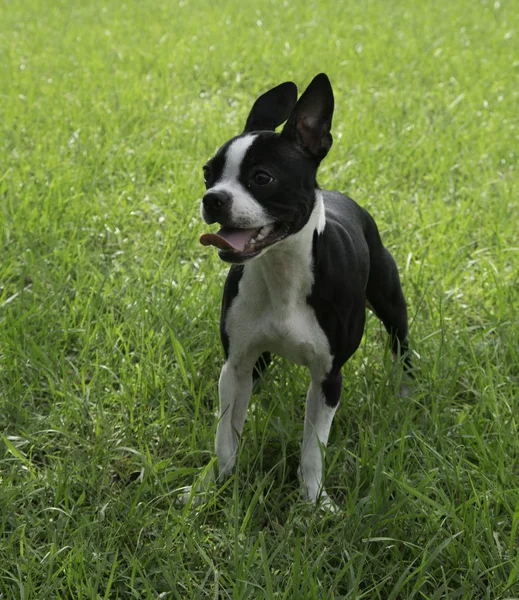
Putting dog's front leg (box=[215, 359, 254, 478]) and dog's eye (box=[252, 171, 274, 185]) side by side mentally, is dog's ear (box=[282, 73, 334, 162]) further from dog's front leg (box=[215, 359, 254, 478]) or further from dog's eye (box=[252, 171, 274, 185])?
dog's front leg (box=[215, 359, 254, 478])

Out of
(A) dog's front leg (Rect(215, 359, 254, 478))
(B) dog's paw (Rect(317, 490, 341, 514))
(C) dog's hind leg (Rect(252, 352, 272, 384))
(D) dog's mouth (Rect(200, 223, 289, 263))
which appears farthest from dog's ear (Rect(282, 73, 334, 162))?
(B) dog's paw (Rect(317, 490, 341, 514))

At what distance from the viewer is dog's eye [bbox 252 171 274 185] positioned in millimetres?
→ 2572

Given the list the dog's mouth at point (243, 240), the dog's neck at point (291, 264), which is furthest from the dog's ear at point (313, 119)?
the dog's mouth at point (243, 240)

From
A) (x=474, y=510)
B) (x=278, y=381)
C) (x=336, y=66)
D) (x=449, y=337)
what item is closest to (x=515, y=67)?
(x=336, y=66)

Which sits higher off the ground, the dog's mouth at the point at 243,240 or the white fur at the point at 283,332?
the dog's mouth at the point at 243,240

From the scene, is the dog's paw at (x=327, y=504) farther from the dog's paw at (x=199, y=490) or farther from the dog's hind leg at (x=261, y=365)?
the dog's hind leg at (x=261, y=365)

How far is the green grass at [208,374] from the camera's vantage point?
265 cm

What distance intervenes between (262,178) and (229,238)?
0.21 metres

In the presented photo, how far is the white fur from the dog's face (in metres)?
0.11

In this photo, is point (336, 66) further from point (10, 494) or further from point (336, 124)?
point (10, 494)

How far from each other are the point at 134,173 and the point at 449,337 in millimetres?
2759

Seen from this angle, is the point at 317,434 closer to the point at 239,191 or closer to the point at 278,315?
the point at 278,315

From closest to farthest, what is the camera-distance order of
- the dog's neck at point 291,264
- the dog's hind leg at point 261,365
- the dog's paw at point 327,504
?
the dog's neck at point 291,264 → the dog's paw at point 327,504 → the dog's hind leg at point 261,365

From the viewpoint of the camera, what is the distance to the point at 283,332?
284cm
